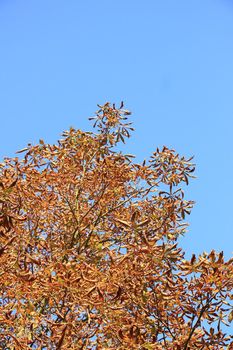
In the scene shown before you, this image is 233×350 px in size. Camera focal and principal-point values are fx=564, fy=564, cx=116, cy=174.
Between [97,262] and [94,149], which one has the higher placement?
[94,149]

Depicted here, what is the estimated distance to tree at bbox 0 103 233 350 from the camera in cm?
588

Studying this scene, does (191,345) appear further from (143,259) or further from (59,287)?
(59,287)

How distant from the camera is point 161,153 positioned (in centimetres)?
893

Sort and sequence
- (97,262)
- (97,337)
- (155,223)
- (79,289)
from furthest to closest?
(155,223) < (97,262) < (97,337) < (79,289)

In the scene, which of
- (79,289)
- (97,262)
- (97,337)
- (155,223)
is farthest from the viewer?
(155,223)

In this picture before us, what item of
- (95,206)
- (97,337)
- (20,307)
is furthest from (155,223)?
(20,307)

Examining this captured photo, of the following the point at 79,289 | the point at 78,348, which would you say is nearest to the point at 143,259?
the point at 79,289

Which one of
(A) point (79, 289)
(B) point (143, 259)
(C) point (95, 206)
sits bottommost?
(A) point (79, 289)

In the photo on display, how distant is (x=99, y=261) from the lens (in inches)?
302

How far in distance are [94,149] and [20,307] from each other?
3.22 metres

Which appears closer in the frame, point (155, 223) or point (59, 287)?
point (59, 287)

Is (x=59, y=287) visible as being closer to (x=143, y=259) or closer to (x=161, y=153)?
(x=143, y=259)

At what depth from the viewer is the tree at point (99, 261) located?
5.88m

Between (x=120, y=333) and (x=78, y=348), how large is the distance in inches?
20.6
